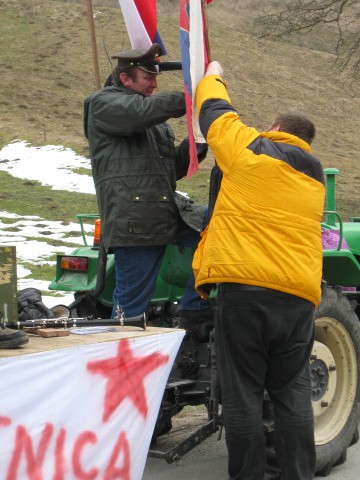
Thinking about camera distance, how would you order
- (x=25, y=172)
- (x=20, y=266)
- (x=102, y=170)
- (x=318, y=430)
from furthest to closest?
(x=25, y=172) → (x=20, y=266) → (x=318, y=430) → (x=102, y=170)

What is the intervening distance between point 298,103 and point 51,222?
21046 millimetres

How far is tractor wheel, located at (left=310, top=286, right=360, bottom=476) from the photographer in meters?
4.94

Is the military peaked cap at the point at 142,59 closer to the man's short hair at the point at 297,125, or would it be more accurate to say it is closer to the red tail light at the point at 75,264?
the man's short hair at the point at 297,125

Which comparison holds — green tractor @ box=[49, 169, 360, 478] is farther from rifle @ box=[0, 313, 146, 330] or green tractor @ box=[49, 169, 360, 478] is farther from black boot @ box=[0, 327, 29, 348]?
black boot @ box=[0, 327, 29, 348]

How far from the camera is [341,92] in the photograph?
130 feet

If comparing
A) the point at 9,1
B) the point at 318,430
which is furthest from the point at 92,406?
the point at 9,1

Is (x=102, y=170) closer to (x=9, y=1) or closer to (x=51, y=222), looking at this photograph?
(x=51, y=222)

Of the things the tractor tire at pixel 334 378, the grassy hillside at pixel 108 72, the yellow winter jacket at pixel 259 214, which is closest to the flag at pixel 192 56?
the yellow winter jacket at pixel 259 214

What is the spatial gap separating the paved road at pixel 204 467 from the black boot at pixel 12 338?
1848mm

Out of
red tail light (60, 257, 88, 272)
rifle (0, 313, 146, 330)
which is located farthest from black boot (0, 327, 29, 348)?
red tail light (60, 257, 88, 272)

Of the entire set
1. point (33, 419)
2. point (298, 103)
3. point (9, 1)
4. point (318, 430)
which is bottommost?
point (318, 430)

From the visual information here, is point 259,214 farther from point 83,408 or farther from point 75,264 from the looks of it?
point 75,264

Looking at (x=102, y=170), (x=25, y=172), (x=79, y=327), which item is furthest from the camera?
(x=25, y=172)

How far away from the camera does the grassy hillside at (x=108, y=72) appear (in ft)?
92.6
